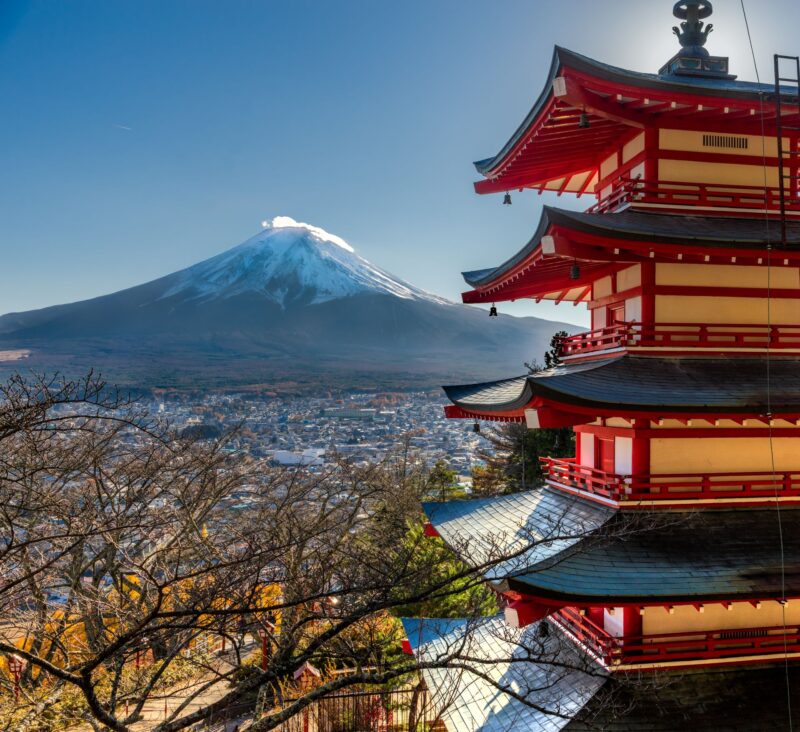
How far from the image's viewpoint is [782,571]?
679cm

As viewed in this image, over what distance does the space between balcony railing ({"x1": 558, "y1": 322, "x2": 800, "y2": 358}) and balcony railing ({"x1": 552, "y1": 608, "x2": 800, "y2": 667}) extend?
3705 millimetres

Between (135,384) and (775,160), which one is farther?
(135,384)

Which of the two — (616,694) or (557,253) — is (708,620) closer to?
(616,694)

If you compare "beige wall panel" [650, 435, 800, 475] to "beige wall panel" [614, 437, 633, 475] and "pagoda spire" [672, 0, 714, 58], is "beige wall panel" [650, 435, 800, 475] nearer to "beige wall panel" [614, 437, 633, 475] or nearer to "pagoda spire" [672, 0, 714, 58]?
"beige wall panel" [614, 437, 633, 475]

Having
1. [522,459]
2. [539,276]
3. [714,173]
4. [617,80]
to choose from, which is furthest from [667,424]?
[522,459]

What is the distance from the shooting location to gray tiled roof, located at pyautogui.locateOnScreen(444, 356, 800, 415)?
6.86 metres

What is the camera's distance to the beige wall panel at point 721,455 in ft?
25.7

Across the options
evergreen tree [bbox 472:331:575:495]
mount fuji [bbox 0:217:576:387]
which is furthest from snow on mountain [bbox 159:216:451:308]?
evergreen tree [bbox 472:331:575:495]

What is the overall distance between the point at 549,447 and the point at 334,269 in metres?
103

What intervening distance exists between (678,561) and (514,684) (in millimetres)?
2976

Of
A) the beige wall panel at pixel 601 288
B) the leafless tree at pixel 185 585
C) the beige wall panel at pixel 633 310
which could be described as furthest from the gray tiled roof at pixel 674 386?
the leafless tree at pixel 185 585

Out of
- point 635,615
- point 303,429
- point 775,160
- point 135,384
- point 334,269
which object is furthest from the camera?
point 334,269

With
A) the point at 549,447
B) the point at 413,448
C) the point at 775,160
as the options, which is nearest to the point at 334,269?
the point at 413,448

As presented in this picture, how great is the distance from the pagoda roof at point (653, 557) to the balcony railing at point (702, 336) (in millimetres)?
2227
